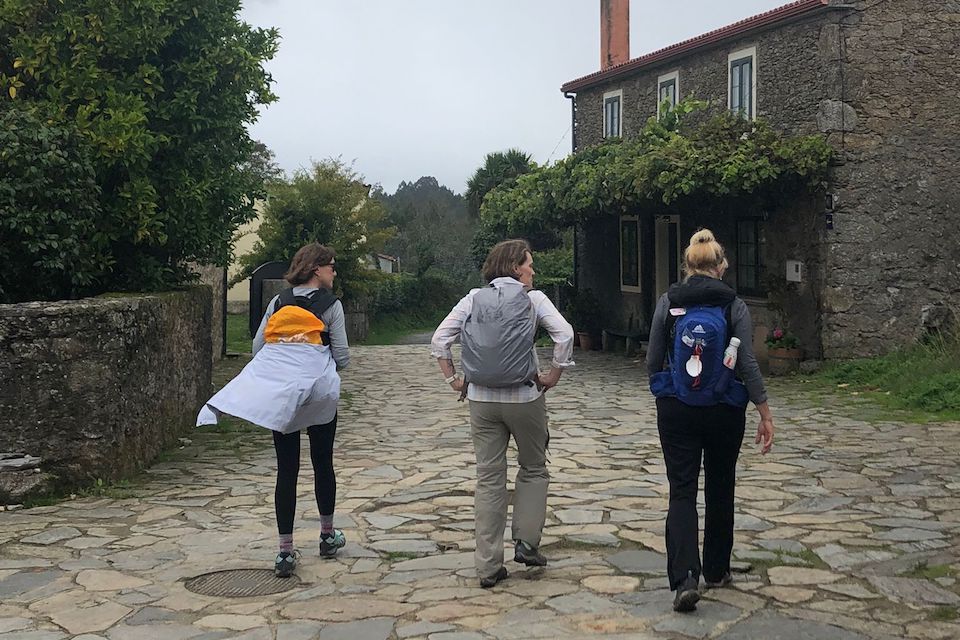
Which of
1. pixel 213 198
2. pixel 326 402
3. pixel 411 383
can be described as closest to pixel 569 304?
pixel 411 383

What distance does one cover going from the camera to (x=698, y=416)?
5.10 m

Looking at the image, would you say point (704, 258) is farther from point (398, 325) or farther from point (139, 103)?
point (398, 325)

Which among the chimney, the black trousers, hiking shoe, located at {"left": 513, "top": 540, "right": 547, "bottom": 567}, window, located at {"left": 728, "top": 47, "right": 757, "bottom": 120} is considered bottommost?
hiking shoe, located at {"left": 513, "top": 540, "right": 547, "bottom": 567}

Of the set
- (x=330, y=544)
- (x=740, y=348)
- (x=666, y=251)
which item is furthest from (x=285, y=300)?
(x=666, y=251)

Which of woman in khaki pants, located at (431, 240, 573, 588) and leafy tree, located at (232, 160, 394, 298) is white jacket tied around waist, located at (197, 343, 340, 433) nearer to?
woman in khaki pants, located at (431, 240, 573, 588)

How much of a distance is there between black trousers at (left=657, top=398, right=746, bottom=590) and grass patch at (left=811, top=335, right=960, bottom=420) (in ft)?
22.8

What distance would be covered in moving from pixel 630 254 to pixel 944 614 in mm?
16932

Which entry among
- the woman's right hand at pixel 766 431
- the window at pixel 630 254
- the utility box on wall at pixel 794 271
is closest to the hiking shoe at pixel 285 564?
the woman's right hand at pixel 766 431

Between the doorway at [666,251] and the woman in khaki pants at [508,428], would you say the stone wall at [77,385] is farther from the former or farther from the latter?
the doorway at [666,251]

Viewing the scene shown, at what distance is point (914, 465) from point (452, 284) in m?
33.0

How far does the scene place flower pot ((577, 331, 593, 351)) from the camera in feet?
71.5

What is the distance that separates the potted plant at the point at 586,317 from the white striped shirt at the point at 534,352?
634 inches

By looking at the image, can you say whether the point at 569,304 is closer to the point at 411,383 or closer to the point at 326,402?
the point at 411,383

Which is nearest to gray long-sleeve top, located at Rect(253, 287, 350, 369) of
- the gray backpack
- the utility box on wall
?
the gray backpack
